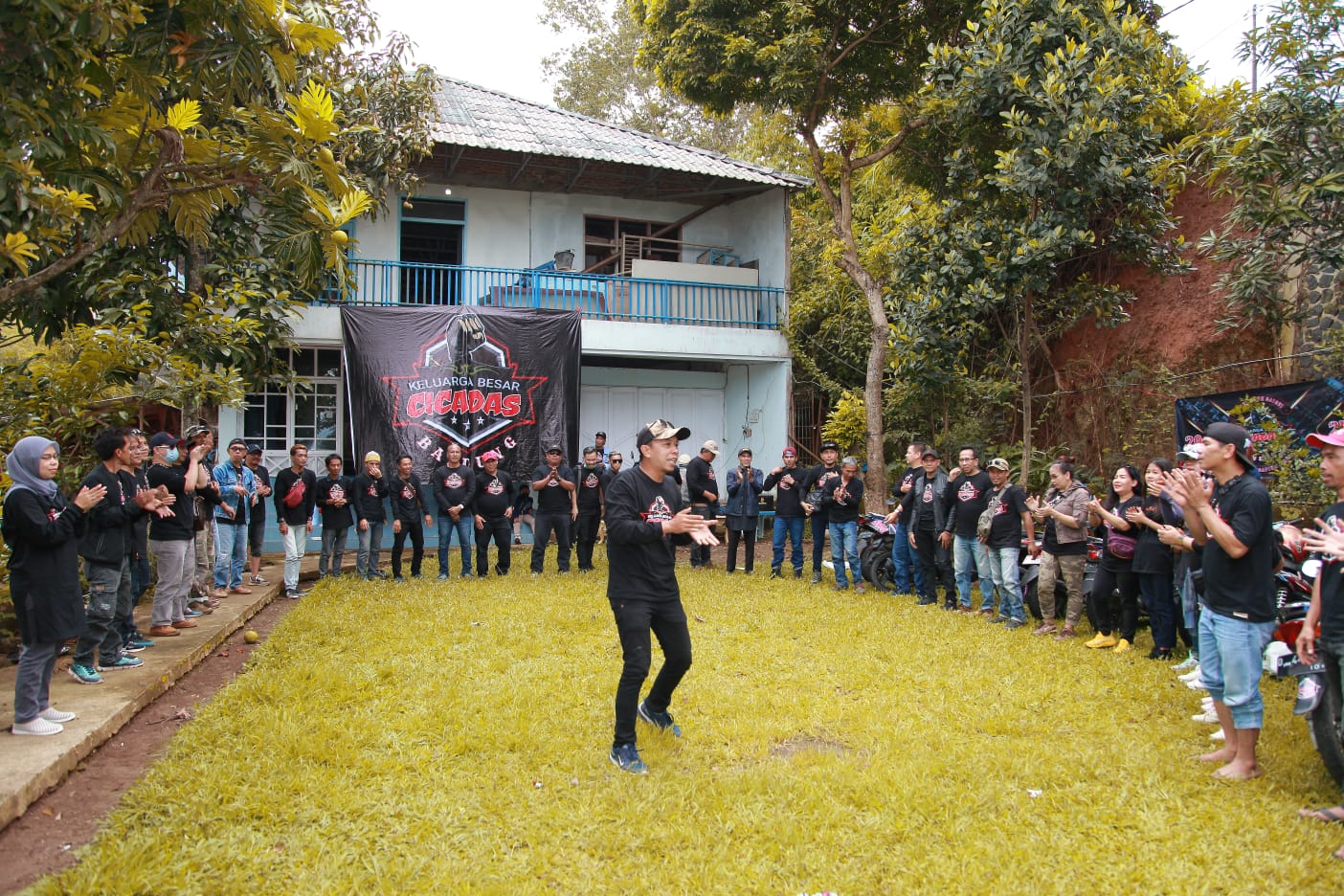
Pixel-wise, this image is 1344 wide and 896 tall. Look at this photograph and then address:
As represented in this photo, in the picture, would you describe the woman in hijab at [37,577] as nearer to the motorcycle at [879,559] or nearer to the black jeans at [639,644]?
the black jeans at [639,644]

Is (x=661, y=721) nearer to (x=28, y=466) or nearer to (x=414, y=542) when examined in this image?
(x=28, y=466)

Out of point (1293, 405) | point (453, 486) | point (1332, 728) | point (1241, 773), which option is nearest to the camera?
point (1332, 728)

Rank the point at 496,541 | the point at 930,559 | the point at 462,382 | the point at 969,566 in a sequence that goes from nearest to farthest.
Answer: the point at 969,566
the point at 930,559
the point at 496,541
the point at 462,382

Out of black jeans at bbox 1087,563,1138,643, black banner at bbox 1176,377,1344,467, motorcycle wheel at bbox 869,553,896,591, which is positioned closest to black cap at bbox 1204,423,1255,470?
Answer: black jeans at bbox 1087,563,1138,643

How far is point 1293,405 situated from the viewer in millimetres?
8578

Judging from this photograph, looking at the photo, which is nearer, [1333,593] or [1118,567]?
[1333,593]

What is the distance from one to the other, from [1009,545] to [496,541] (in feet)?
20.7

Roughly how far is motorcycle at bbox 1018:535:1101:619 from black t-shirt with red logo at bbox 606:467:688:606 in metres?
4.95

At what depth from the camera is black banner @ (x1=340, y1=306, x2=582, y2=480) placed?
43.4ft

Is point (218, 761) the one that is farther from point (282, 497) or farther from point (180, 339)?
point (180, 339)

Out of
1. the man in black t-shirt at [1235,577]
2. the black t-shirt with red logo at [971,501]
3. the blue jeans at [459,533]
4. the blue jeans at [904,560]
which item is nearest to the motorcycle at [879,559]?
the blue jeans at [904,560]

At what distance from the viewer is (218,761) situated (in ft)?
16.1

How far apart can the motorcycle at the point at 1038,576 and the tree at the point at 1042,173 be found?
275 cm

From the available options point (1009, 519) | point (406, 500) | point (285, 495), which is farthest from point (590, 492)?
point (1009, 519)
